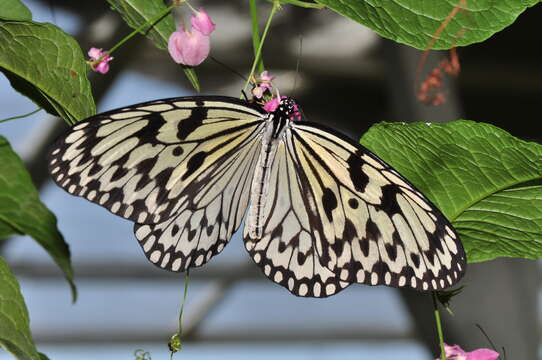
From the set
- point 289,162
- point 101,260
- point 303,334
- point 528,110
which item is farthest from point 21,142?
point 303,334

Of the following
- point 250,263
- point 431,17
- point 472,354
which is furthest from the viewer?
point 250,263

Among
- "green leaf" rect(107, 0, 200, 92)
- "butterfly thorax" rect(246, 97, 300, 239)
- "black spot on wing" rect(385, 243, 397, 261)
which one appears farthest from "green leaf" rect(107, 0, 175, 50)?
"black spot on wing" rect(385, 243, 397, 261)

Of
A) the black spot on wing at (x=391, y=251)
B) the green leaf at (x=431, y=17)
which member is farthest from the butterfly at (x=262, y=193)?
the green leaf at (x=431, y=17)

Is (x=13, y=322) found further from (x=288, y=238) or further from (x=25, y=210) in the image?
(x=288, y=238)

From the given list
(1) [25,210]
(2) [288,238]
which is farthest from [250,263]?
(1) [25,210]

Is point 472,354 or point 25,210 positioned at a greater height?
point 25,210

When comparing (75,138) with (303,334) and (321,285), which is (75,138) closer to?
(321,285)
